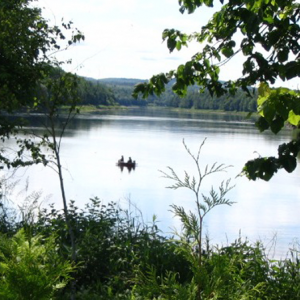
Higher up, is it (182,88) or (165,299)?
(182,88)

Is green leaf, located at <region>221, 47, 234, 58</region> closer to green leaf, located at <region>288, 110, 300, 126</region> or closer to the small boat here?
green leaf, located at <region>288, 110, 300, 126</region>

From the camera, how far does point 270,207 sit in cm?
1883

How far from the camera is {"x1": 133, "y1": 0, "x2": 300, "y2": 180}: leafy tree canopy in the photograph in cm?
346

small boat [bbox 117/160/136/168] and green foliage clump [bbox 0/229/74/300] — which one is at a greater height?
green foliage clump [bbox 0/229/74/300]

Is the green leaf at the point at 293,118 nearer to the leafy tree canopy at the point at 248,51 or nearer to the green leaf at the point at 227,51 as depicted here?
the leafy tree canopy at the point at 248,51

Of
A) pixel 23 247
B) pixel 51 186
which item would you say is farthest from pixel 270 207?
pixel 23 247

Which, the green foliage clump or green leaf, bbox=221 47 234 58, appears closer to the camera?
the green foliage clump

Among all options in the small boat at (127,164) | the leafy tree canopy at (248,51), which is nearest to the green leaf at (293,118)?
the leafy tree canopy at (248,51)

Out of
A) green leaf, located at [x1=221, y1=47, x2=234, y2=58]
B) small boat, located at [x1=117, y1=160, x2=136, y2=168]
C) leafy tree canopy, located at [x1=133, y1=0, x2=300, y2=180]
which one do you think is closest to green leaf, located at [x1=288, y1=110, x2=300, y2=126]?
leafy tree canopy, located at [x1=133, y1=0, x2=300, y2=180]

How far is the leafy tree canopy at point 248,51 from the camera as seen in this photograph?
11.3 feet

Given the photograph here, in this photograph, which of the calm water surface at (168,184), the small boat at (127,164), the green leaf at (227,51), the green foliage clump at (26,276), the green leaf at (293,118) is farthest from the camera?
the small boat at (127,164)

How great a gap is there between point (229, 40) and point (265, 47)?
57 cm

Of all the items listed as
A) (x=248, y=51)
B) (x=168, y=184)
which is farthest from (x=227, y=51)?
(x=168, y=184)

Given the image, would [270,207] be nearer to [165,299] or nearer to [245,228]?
[245,228]
